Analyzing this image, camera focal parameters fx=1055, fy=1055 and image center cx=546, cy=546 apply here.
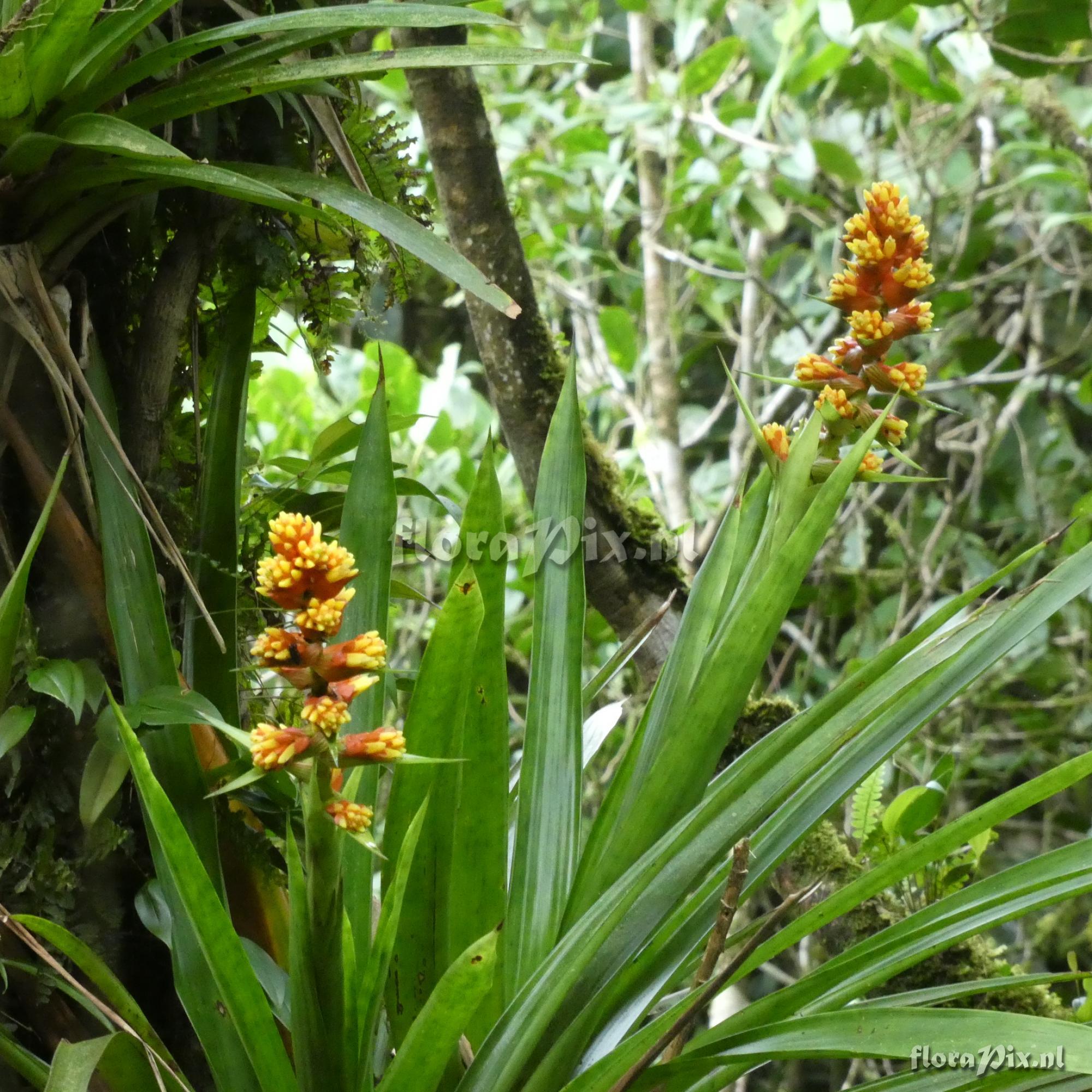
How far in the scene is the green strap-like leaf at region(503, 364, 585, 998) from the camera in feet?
2.05

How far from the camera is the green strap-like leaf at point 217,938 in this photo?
505mm

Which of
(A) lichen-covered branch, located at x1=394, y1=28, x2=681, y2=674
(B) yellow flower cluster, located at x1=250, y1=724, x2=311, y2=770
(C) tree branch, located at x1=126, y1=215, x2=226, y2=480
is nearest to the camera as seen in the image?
(B) yellow flower cluster, located at x1=250, y1=724, x2=311, y2=770

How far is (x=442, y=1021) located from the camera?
50 centimetres

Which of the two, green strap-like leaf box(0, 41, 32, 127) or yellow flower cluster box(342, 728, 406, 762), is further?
green strap-like leaf box(0, 41, 32, 127)

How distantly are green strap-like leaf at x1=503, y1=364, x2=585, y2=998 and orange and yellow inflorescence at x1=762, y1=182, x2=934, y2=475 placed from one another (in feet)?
0.55

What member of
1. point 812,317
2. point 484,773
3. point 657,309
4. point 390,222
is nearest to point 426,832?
point 484,773

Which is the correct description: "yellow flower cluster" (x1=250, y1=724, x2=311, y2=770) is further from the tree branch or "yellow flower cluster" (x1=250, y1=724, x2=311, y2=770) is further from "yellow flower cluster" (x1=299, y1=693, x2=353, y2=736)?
the tree branch

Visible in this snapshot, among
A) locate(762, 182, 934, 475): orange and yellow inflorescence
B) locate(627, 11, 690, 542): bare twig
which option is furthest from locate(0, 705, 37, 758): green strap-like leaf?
locate(627, 11, 690, 542): bare twig

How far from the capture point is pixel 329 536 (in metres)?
0.83

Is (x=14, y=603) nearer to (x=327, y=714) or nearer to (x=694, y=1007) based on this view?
(x=327, y=714)

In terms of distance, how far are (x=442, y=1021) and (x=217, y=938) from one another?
116 mm

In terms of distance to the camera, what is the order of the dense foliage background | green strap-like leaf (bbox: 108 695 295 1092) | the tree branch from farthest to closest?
the dense foliage background, the tree branch, green strap-like leaf (bbox: 108 695 295 1092)

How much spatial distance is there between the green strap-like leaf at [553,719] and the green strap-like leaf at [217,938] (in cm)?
14

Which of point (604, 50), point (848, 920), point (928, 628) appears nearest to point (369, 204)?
point (928, 628)
